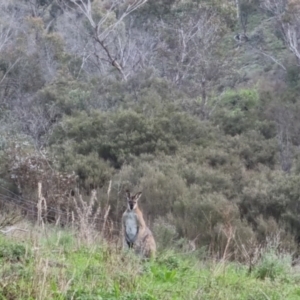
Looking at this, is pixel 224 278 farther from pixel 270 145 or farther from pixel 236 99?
pixel 236 99

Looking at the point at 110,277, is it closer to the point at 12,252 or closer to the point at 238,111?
the point at 12,252

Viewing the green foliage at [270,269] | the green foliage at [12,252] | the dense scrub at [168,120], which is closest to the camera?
the green foliage at [12,252]

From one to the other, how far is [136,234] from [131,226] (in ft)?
1.01

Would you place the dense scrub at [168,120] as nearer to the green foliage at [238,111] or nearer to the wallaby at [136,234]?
the green foliage at [238,111]

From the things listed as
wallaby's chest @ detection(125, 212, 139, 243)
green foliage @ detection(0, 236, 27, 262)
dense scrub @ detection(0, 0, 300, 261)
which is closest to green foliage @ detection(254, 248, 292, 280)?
dense scrub @ detection(0, 0, 300, 261)

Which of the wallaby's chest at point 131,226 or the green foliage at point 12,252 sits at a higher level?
the green foliage at point 12,252

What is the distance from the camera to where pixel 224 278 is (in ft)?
19.6

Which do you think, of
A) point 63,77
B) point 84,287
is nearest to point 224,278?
point 84,287

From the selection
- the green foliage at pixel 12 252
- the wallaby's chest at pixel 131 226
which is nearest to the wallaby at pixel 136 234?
the wallaby's chest at pixel 131 226

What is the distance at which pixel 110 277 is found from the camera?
17.0ft

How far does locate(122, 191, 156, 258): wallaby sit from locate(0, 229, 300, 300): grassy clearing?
109 centimetres

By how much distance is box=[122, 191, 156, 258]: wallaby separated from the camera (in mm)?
8258

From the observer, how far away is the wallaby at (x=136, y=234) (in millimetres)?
8258

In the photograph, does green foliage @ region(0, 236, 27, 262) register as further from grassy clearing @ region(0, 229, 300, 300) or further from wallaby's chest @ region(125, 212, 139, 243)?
wallaby's chest @ region(125, 212, 139, 243)
